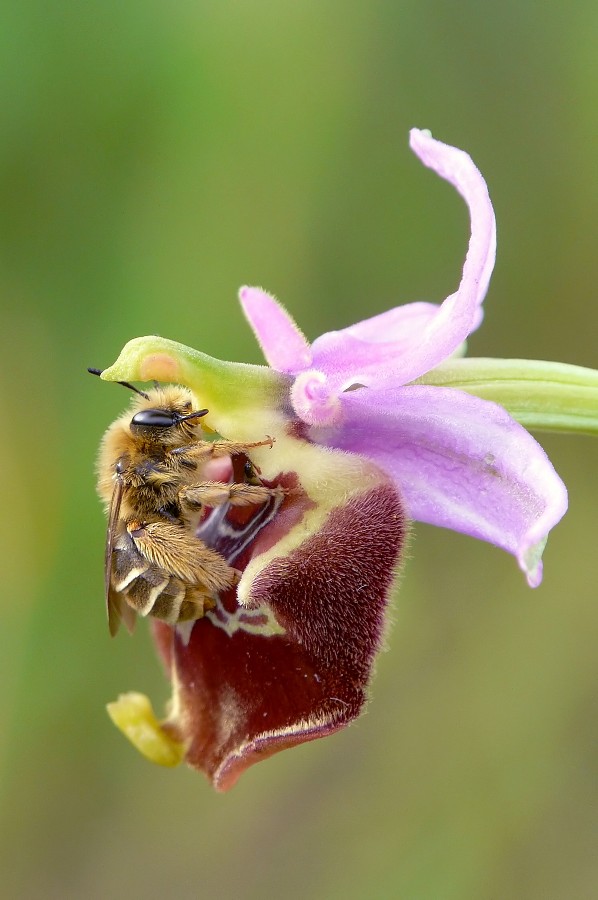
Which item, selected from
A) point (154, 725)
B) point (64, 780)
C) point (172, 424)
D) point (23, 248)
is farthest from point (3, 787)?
point (172, 424)

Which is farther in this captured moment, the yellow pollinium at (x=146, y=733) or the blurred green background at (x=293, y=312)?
the blurred green background at (x=293, y=312)

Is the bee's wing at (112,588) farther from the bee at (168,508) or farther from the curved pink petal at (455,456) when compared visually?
the curved pink petal at (455,456)

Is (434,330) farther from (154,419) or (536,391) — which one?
(154,419)

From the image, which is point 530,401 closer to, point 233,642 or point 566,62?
point 233,642

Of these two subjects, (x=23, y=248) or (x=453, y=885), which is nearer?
(x=453, y=885)

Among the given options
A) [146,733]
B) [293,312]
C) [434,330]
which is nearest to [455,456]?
[434,330]

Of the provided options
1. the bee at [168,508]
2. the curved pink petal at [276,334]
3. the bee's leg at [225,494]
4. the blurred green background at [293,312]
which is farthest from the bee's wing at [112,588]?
the blurred green background at [293,312]
